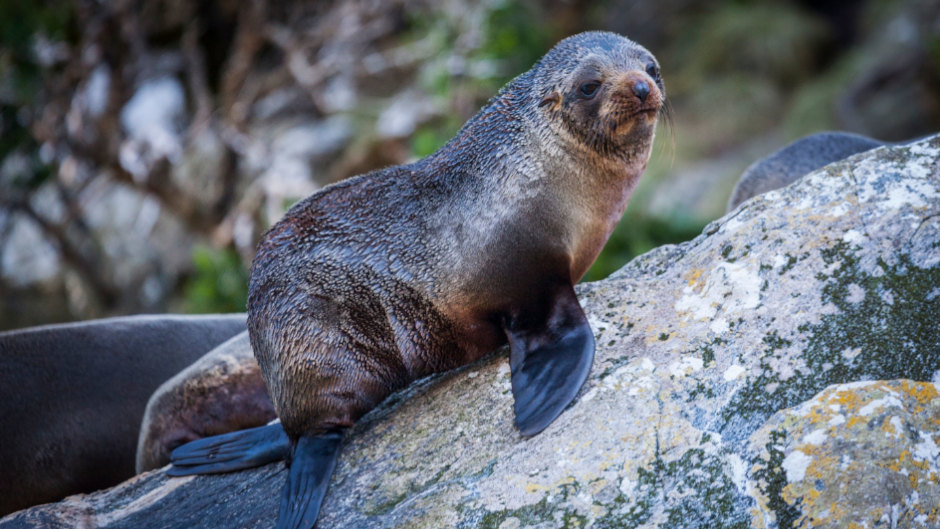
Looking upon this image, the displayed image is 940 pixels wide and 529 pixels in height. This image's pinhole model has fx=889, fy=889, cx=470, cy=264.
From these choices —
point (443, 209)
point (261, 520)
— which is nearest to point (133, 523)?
point (261, 520)

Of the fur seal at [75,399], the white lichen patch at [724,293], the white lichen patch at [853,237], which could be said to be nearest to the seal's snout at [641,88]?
the white lichen patch at [724,293]

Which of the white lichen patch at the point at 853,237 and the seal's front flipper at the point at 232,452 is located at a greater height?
the seal's front flipper at the point at 232,452

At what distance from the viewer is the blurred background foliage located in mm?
10984

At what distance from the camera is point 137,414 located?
5.05 metres

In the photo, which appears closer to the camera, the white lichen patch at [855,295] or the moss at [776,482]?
the moss at [776,482]

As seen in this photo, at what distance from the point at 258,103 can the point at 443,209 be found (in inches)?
384

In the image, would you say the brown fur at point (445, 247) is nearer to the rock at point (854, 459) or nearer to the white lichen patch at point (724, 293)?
the white lichen patch at point (724, 293)

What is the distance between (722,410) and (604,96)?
1333mm

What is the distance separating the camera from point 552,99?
3488 millimetres

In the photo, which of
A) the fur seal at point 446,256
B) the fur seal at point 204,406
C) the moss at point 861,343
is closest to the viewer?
the moss at point 861,343

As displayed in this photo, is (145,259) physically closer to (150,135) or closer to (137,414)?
(150,135)

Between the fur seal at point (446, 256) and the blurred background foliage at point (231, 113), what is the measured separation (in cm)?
659

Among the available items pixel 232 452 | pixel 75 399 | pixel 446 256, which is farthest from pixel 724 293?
pixel 75 399

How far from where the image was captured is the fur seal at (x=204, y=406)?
4438 millimetres
